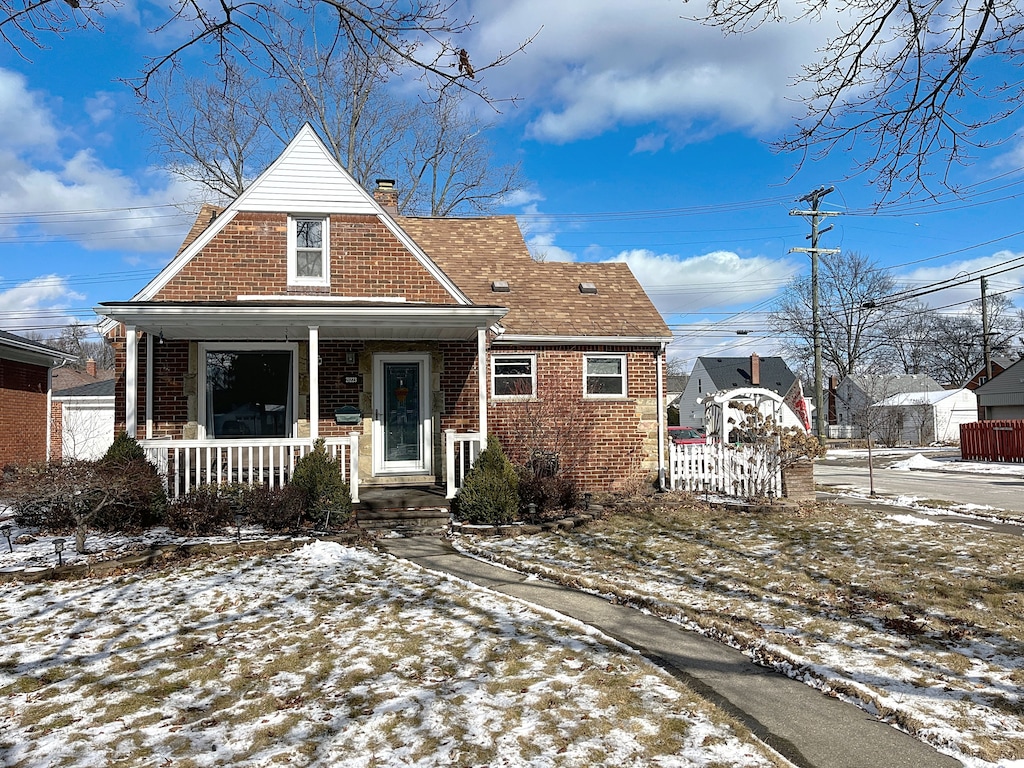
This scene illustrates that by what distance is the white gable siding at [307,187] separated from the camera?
38.4 ft

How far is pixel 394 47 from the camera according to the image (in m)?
5.18

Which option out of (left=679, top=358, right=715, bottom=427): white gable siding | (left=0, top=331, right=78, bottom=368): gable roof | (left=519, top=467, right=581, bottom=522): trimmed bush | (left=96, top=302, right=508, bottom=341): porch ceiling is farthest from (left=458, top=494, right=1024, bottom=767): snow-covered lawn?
(left=679, top=358, right=715, bottom=427): white gable siding

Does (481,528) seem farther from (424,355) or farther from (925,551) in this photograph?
(925,551)

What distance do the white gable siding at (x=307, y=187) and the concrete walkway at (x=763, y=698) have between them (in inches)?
317

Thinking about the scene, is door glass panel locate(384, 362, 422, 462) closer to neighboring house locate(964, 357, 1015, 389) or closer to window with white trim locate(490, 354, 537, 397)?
window with white trim locate(490, 354, 537, 397)

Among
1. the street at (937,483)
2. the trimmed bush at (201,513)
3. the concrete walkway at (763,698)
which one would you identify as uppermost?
the trimmed bush at (201,513)

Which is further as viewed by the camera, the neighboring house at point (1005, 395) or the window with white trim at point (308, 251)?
the neighboring house at point (1005, 395)

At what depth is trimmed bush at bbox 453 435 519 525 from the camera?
977 cm

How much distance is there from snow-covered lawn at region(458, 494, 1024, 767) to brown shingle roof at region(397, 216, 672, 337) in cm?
438

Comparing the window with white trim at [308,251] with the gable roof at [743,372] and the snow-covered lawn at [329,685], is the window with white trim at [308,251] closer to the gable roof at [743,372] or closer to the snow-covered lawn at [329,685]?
the snow-covered lawn at [329,685]

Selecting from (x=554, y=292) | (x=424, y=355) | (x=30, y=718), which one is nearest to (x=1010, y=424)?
(x=554, y=292)

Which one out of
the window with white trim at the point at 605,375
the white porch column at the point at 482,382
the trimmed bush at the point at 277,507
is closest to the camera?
the trimmed bush at the point at 277,507

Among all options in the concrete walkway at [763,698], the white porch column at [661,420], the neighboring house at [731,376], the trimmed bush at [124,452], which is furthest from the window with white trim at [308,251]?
the neighboring house at [731,376]

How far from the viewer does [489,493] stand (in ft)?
32.1
